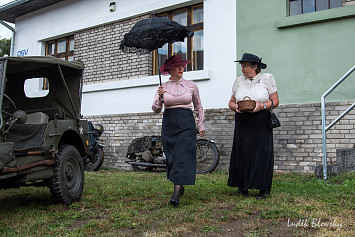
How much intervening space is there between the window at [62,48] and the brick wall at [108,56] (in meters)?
0.63

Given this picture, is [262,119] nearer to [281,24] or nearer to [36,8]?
[281,24]

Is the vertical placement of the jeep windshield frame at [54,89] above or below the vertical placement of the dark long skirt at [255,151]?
above

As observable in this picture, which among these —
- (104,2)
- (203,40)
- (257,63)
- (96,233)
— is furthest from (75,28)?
(96,233)

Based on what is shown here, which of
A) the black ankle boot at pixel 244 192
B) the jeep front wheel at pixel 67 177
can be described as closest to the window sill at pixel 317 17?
the black ankle boot at pixel 244 192

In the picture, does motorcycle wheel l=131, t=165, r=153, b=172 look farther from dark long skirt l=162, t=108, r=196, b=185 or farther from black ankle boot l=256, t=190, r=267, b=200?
black ankle boot l=256, t=190, r=267, b=200

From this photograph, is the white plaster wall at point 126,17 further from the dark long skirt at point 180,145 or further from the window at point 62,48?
the dark long skirt at point 180,145

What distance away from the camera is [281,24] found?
7.32 meters

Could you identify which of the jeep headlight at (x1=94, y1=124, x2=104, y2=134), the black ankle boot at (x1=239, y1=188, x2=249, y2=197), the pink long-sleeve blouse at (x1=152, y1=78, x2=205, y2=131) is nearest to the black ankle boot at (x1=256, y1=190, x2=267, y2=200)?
the black ankle boot at (x1=239, y1=188, x2=249, y2=197)

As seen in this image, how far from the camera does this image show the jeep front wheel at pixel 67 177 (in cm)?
418

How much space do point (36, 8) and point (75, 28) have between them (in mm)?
2271

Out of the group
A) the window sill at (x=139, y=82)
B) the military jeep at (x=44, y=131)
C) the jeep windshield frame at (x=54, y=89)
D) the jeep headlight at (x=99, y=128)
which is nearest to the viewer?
the military jeep at (x=44, y=131)

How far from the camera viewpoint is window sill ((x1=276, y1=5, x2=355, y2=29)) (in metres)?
6.68

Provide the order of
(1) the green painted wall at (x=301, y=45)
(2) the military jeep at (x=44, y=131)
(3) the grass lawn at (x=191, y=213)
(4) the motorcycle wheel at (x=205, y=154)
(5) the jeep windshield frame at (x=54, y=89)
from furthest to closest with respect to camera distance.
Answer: (4) the motorcycle wheel at (x=205, y=154) < (1) the green painted wall at (x=301, y=45) < (5) the jeep windshield frame at (x=54, y=89) < (2) the military jeep at (x=44, y=131) < (3) the grass lawn at (x=191, y=213)

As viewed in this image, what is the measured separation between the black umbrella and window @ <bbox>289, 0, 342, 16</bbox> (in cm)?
368
